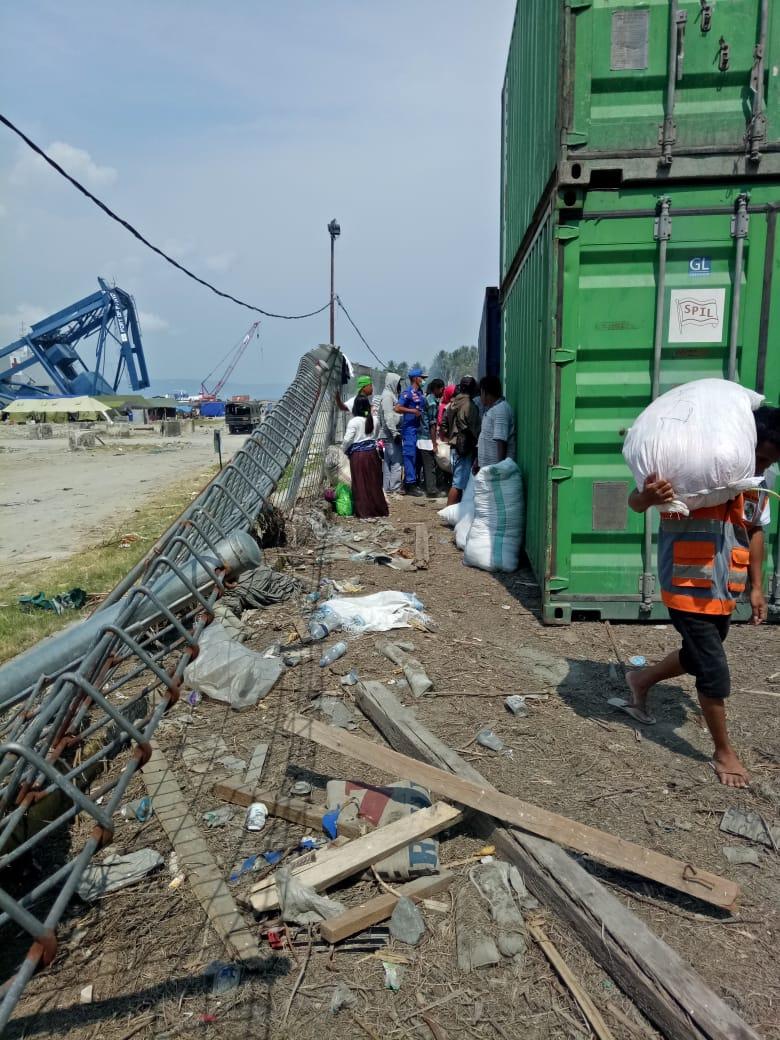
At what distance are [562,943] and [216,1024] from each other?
104cm

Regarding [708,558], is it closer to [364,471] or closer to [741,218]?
[741,218]

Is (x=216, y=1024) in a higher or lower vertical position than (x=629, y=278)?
lower

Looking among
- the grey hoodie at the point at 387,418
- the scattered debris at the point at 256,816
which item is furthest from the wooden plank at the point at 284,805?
the grey hoodie at the point at 387,418

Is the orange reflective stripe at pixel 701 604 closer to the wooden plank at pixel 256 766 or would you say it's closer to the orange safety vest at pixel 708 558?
the orange safety vest at pixel 708 558

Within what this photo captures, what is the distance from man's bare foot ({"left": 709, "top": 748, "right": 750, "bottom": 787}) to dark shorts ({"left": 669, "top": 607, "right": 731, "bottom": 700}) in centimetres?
27

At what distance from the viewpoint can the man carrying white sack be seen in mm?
2973

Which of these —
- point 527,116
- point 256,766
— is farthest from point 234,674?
point 527,116

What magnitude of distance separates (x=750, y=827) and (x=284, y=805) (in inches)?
70.3

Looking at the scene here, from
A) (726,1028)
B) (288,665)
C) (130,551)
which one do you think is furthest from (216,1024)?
(130,551)

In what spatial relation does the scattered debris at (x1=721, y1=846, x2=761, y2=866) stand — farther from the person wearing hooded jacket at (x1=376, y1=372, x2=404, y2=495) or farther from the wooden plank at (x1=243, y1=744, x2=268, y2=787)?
the person wearing hooded jacket at (x1=376, y1=372, x2=404, y2=495)

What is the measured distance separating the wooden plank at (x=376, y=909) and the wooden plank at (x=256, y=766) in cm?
93

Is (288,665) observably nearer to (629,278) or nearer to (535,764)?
(535,764)

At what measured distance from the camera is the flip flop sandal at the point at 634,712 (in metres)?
3.54

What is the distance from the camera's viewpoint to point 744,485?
284 cm
